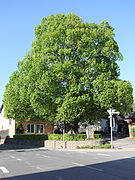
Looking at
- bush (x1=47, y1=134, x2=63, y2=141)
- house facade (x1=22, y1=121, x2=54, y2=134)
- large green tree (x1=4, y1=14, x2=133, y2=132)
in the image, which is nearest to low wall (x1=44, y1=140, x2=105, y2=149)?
bush (x1=47, y1=134, x2=63, y2=141)

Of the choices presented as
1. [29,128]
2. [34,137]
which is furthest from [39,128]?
[34,137]

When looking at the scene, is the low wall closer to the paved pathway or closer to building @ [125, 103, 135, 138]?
the paved pathway

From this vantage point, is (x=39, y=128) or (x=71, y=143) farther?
(x=39, y=128)

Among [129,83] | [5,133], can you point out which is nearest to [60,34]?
[129,83]

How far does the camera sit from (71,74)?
2988 centimetres

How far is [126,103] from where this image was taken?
1202 inches

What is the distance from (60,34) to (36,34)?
4.88 meters

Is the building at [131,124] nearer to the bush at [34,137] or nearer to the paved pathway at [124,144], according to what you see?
the paved pathway at [124,144]

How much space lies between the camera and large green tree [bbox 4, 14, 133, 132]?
2945 centimetres

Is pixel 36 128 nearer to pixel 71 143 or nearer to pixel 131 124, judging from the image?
pixel 131 124

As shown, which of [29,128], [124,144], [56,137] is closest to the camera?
[124,144]

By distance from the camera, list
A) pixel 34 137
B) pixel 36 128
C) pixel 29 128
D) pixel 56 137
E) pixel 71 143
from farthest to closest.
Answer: pixel 36 128 < pixel 29 128 < pixel 34 137 < pixel 56 137 < pixel 71 143

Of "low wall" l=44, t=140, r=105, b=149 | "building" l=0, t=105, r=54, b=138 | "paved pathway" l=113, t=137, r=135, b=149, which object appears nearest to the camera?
"paved pathway" l=113, t=137, r=135, b=149

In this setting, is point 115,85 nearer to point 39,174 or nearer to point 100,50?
point 100,50
